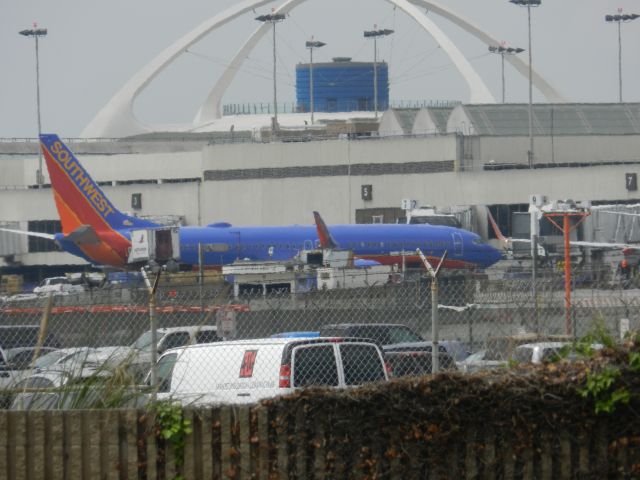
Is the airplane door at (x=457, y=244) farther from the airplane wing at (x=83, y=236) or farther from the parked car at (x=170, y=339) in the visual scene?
the parked car at (x=170, y=339)

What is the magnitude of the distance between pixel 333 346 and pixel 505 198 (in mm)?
59839

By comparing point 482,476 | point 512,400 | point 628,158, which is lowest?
point 482,476

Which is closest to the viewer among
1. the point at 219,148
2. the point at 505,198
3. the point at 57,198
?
the point at 57,198

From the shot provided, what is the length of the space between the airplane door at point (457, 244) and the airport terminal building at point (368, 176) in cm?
1683

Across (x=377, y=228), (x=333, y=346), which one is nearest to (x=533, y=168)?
(x=377, y=228)

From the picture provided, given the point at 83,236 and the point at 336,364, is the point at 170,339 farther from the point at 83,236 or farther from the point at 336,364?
the point at 83,236

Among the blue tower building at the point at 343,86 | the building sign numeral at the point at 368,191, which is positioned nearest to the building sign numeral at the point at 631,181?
the building sign numeral at the point at 368,191

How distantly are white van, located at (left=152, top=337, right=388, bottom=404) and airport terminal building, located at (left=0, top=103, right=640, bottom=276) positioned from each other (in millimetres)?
57582

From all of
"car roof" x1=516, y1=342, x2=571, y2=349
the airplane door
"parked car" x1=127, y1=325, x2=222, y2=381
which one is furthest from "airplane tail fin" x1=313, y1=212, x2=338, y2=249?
"car roof" x1=516, y1=342, x2=571, y2=349

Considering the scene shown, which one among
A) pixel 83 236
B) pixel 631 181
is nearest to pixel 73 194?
pixel 83 236

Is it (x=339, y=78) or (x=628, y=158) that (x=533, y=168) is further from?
(x=339, y=78)

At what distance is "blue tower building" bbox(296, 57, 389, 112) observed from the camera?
578 ft

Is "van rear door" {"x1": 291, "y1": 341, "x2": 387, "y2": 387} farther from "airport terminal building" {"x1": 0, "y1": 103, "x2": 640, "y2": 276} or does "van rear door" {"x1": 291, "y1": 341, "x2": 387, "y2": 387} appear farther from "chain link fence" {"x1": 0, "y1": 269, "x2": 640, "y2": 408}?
"airport terminal building" {"x1": 0, "y1": 103, "x2": 640, "y2": 276}

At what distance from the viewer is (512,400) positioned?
427 inches
